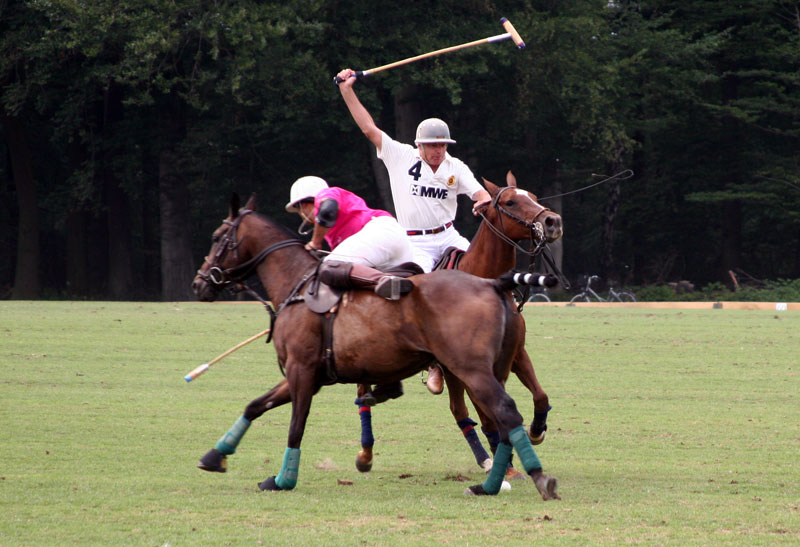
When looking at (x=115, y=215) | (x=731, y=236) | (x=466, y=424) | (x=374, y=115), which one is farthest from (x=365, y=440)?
(x=731, y=236)

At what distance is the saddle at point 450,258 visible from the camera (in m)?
9.75

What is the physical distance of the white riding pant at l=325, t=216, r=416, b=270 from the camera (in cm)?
858

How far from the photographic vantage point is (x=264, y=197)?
47.2 m

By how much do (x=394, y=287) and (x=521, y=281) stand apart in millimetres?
853

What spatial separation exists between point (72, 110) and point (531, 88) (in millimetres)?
16288

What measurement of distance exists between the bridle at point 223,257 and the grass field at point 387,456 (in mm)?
1442

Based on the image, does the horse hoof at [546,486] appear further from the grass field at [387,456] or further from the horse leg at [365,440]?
the horse leg at [365,440]

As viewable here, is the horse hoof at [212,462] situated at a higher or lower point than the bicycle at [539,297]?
higher

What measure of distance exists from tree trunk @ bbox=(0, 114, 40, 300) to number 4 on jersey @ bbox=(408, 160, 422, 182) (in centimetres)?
3431

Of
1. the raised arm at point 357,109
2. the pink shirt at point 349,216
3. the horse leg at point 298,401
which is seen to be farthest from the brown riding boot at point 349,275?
the raised arm at point 357,109

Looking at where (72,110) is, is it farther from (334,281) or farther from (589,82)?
(334,281)

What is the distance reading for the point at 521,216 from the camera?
30.8 feet

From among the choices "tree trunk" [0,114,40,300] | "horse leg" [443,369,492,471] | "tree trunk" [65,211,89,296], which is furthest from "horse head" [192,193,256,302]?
"tree trunk" [65,211,89,296]

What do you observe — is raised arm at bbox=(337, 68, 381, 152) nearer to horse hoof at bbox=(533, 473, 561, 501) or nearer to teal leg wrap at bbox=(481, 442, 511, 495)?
teal leg wrap at bbox=(481, 442, 511, 495)
